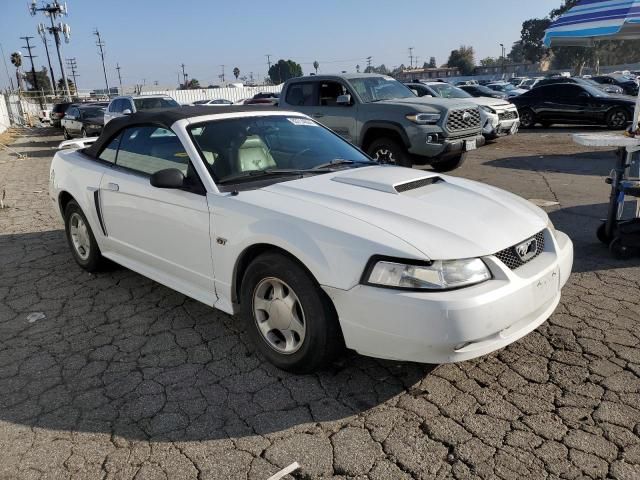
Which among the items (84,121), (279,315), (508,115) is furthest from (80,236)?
(84,121)

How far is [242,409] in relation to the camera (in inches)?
112

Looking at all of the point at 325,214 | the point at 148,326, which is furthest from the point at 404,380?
the point at 148,326

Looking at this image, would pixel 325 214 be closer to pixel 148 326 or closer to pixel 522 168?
pixel 148 326

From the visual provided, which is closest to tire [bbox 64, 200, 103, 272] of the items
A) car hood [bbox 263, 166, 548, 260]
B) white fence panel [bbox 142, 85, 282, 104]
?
car hood [bbox 263, 166, 548, 260]

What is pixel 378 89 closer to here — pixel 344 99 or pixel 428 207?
pixel 344 99

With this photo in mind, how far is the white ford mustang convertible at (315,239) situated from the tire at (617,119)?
1414 cm

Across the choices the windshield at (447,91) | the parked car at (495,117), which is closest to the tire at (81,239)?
the parked car at (495,117)

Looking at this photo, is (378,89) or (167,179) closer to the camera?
(167,179)

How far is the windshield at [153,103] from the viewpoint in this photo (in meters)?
15.2

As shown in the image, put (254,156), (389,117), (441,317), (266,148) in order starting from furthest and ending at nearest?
(389,117)
(266,148)
(254,156)
(441,317)

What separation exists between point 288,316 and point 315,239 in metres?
0.53

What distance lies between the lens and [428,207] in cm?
304

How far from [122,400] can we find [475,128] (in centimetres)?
793

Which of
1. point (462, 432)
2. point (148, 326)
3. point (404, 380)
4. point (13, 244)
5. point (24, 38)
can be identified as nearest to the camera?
point (462, 432)
